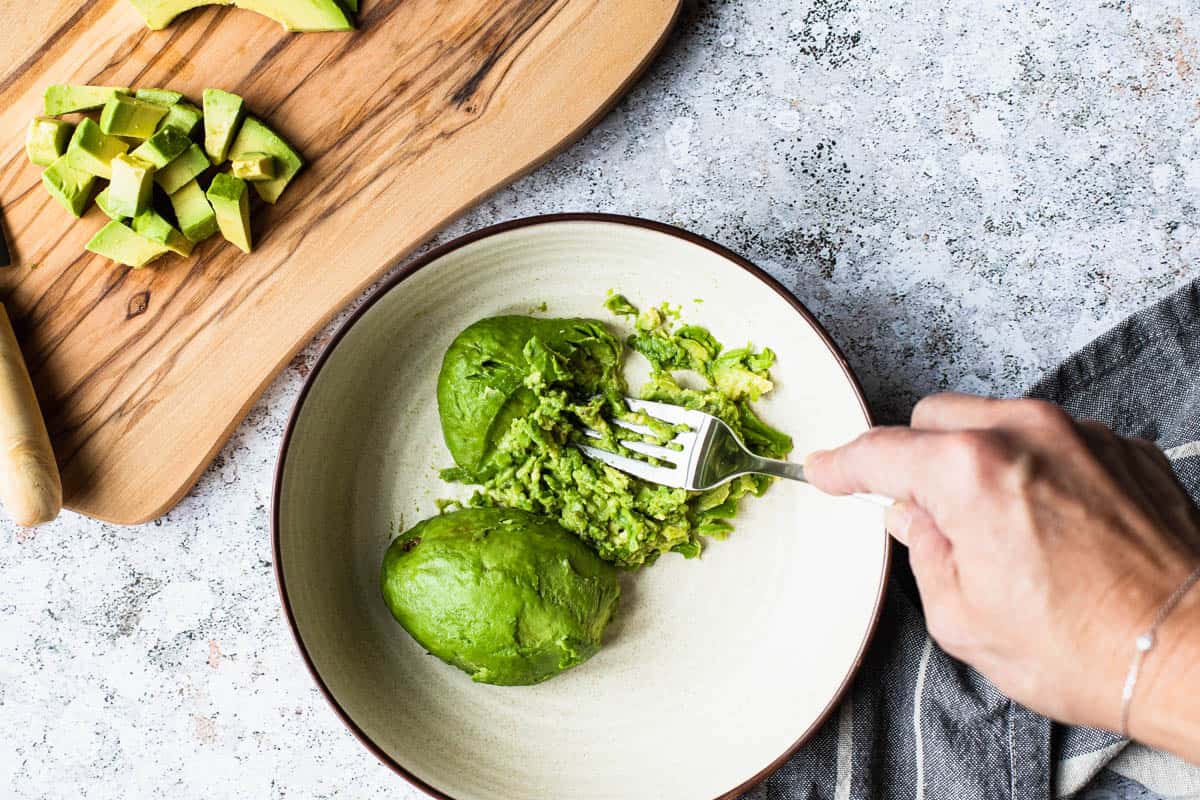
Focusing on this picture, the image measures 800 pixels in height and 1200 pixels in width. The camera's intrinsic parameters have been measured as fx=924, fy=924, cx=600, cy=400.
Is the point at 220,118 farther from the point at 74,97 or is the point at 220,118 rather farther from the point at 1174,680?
the point at 1174,680

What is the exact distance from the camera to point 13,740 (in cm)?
211

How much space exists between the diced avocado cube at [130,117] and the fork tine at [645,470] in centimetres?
113

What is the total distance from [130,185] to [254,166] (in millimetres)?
246

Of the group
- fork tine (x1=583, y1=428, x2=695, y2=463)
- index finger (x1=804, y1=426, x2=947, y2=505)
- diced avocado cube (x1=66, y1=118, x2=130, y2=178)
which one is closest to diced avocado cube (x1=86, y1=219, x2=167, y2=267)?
diced avocado cube (x1=66, y1=118, x2=130, y2=178)

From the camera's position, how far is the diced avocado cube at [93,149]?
1.86 metres

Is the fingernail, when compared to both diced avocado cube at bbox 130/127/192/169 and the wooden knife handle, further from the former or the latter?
the wooden knife handle

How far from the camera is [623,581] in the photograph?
196cm

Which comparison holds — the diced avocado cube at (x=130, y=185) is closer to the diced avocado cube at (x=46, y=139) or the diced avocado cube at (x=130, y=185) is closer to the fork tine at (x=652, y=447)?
the diced avocado cube at (x=46, y=139)

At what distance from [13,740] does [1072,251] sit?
257 centimetres

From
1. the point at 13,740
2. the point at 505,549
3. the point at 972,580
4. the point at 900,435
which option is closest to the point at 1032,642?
the point at 972,580

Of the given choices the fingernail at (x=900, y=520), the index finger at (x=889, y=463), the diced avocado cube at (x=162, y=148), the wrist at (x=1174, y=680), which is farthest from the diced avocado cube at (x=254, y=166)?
the wrist at (x=1174, y=680)

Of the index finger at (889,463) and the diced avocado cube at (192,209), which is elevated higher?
the diced avocado cube at (192,209)

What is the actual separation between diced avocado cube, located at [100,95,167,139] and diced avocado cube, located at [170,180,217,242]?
0.13 metres

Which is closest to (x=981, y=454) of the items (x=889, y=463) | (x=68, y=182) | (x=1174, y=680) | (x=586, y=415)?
(x=889, y=463)
